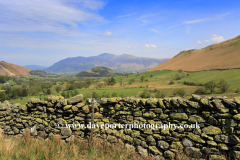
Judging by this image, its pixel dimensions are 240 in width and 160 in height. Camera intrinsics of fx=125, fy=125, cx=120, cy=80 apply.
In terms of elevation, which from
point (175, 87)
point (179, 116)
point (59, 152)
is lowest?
point (175, 87)

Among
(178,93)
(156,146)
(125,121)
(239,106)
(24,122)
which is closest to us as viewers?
(239,106)

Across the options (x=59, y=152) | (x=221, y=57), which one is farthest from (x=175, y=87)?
(x=59, y=152)

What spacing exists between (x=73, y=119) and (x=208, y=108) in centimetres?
537

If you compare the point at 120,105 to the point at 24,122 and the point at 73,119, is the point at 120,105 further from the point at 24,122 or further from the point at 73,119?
the point at 24,122

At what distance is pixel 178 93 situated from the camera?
204 ft

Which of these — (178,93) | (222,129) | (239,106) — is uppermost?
(239,106)

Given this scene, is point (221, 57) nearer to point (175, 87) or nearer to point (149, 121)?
point (175, 87)

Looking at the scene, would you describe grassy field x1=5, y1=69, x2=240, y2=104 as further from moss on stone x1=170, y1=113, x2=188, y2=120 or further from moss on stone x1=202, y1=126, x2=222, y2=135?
moss on stone x1=170, y1=113, x2=188, y2=120

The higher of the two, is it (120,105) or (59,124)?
(120,105)

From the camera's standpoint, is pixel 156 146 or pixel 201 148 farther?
pixel 156 146

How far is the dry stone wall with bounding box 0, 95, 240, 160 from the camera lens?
4.01 metres

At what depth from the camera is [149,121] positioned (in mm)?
4895

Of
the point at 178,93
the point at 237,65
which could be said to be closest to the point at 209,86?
the point at 178,93

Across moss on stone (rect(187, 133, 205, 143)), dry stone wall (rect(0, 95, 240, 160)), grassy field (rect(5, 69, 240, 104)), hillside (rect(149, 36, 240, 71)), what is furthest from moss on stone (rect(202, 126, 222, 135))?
hillside (rect(149, 36, 240, 71))
